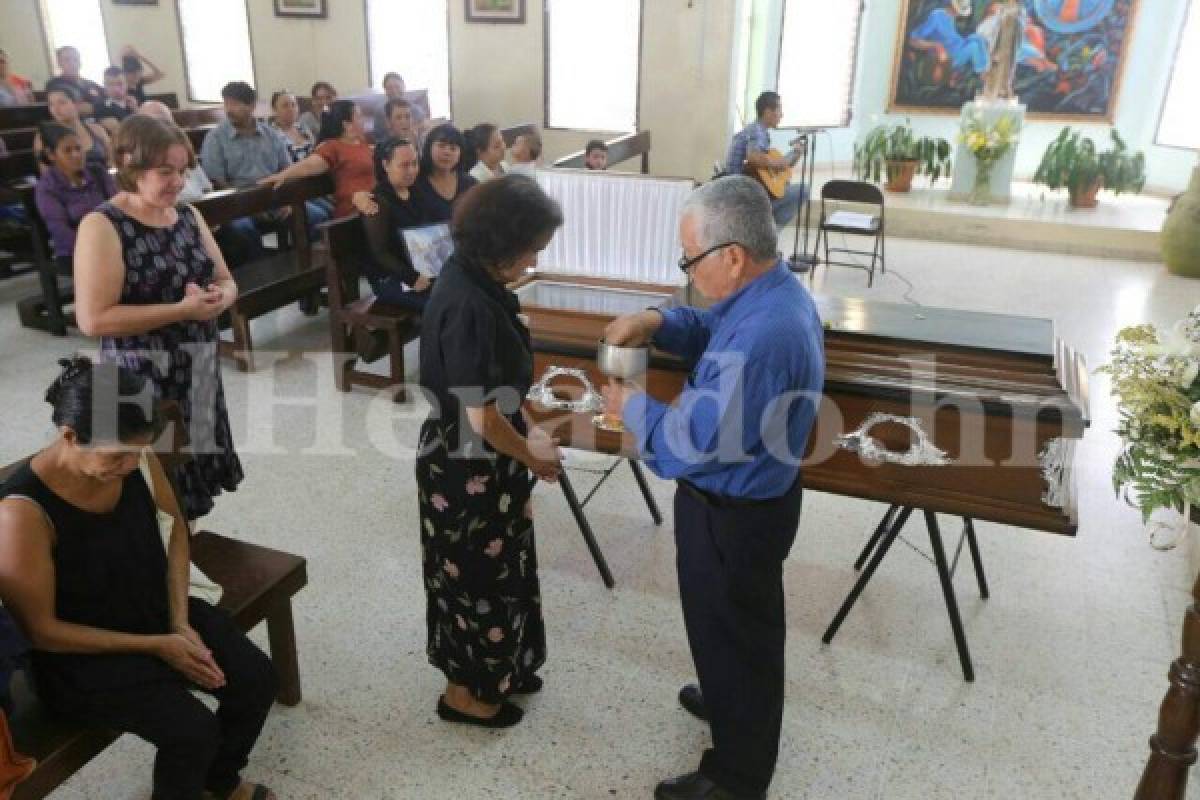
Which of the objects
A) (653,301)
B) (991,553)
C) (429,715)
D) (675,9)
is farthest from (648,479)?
(675,9)

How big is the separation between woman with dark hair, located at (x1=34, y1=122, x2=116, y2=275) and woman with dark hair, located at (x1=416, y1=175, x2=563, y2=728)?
12.5 feet

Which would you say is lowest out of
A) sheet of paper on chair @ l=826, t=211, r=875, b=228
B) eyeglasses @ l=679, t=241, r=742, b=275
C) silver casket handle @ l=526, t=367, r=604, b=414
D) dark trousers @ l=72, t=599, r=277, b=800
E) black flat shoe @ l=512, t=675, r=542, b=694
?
black flat shoe @ l=512, t=675, r=542, b=694

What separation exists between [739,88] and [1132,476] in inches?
313

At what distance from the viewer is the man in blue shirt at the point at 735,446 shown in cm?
172

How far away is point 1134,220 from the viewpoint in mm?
8070

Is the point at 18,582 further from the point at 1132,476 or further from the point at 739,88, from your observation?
the point at 739,88

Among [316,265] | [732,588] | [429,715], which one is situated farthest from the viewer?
[316,265]

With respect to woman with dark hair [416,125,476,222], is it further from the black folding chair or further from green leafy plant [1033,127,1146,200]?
green leafy plant [1033,127,1146,200]

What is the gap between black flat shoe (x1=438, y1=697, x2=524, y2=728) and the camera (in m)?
2.40

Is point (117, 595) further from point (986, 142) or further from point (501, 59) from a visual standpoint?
point (986, 142)

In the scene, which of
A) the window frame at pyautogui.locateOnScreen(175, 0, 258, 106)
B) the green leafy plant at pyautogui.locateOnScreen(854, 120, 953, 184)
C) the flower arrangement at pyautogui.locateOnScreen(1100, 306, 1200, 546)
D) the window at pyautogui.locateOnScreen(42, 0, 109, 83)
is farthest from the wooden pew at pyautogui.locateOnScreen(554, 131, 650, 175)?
the window at pyautogui.locateOnScreen(42, 0, 109, 83)

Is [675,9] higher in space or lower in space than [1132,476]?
higher

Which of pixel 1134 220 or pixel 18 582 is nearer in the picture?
pixel 18 582

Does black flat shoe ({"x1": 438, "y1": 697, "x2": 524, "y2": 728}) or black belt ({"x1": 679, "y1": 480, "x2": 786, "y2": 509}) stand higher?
black belt ({"x1": 679, "y1": 480, "x2": 786, "y2": 509})
